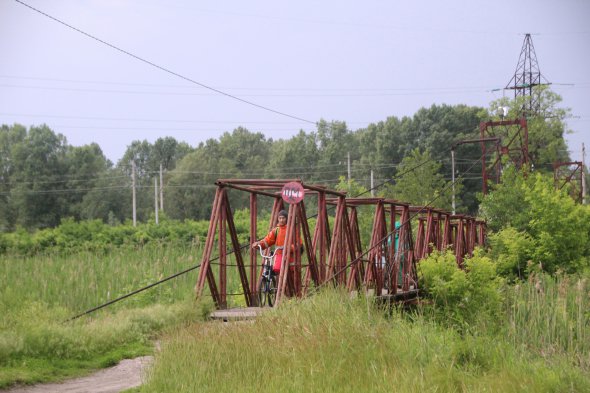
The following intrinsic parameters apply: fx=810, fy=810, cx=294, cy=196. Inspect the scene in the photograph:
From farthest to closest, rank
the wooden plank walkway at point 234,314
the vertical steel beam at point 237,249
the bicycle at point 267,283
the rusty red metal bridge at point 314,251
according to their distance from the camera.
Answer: the bicycle at point 267,283
the vertical steel beam at point 237,249
the rusty red metal bridge at point 314,251
the wooden plank walkway at point 234,314

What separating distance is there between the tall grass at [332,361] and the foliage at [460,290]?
7.21m

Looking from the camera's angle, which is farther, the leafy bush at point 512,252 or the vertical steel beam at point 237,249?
the leafy bush at point 512,252

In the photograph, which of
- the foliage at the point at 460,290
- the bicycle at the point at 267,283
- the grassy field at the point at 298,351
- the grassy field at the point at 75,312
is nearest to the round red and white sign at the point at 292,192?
the bicycle at the point at 267,283

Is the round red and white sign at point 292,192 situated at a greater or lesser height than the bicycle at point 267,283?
greater

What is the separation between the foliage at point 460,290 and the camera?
17578 mm

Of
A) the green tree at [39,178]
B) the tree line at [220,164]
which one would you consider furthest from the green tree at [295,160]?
the green tree at [39,178]

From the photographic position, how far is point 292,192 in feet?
42.0

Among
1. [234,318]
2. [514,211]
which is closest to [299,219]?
[234,318]

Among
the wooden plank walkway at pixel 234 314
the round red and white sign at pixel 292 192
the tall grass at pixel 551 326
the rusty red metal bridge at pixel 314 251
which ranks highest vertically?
the round red and white sign at pixel 292 192

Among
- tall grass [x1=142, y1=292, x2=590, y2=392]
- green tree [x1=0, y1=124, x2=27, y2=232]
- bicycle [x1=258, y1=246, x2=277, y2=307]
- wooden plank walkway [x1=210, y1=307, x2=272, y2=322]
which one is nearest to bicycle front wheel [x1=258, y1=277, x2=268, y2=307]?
bicycle [x1=258, y1=246, x2=277, y2=307]

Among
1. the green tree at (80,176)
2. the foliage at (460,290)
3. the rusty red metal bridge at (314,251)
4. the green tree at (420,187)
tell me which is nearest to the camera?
the rusty red metal bridge at (314,251)

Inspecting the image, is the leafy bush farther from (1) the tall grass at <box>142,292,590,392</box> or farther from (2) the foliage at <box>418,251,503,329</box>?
(1) the tall grass at <box>142,292,590,392</box>

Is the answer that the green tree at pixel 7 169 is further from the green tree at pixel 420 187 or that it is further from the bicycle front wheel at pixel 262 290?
the bicycle front wheel at pixel 262 290

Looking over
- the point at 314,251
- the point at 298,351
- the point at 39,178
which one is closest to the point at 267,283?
the point at 314,251
